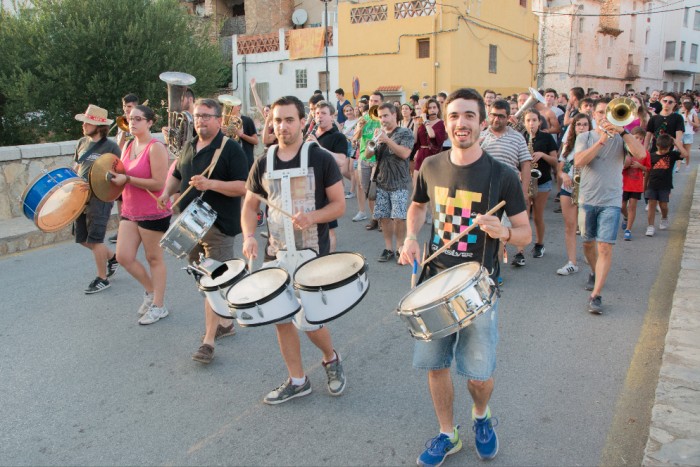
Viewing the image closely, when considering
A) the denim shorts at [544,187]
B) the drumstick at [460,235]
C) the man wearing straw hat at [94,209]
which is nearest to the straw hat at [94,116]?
the man wearing straw hat at [94,209]

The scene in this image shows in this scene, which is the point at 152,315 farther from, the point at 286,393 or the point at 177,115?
the point at 177,115

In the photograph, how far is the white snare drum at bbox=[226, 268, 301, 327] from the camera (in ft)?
10.6

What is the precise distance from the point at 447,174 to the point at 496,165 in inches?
10.0

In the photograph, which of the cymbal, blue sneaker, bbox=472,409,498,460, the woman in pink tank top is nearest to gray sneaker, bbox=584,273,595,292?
blue sneaker, bbox=472,409,498,460

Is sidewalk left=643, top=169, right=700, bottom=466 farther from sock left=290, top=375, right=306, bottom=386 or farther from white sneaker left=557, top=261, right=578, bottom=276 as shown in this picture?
sock left=290, top=375, right=306, bottom=386

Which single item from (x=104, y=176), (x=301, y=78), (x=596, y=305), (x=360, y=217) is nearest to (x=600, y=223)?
(x=596, y=305)

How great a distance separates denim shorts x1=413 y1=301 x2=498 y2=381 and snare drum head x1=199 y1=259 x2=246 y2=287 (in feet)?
4.41

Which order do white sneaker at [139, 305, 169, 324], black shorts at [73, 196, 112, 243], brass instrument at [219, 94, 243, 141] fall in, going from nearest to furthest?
white sneaker at [139, 305, 169, 324]
black shorts at [73, 196, 112, 243]
brass instrument at [219, 94, 243, 141]

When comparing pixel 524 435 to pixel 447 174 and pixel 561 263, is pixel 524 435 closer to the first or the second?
pixel 447 174

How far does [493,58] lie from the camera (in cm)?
2944

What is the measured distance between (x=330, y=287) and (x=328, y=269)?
0.21 metres

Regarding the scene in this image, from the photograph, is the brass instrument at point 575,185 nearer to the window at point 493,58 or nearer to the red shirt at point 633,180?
the red shirt at point 633,180

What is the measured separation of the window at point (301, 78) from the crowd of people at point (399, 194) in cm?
2117

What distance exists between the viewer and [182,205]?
184 inches
